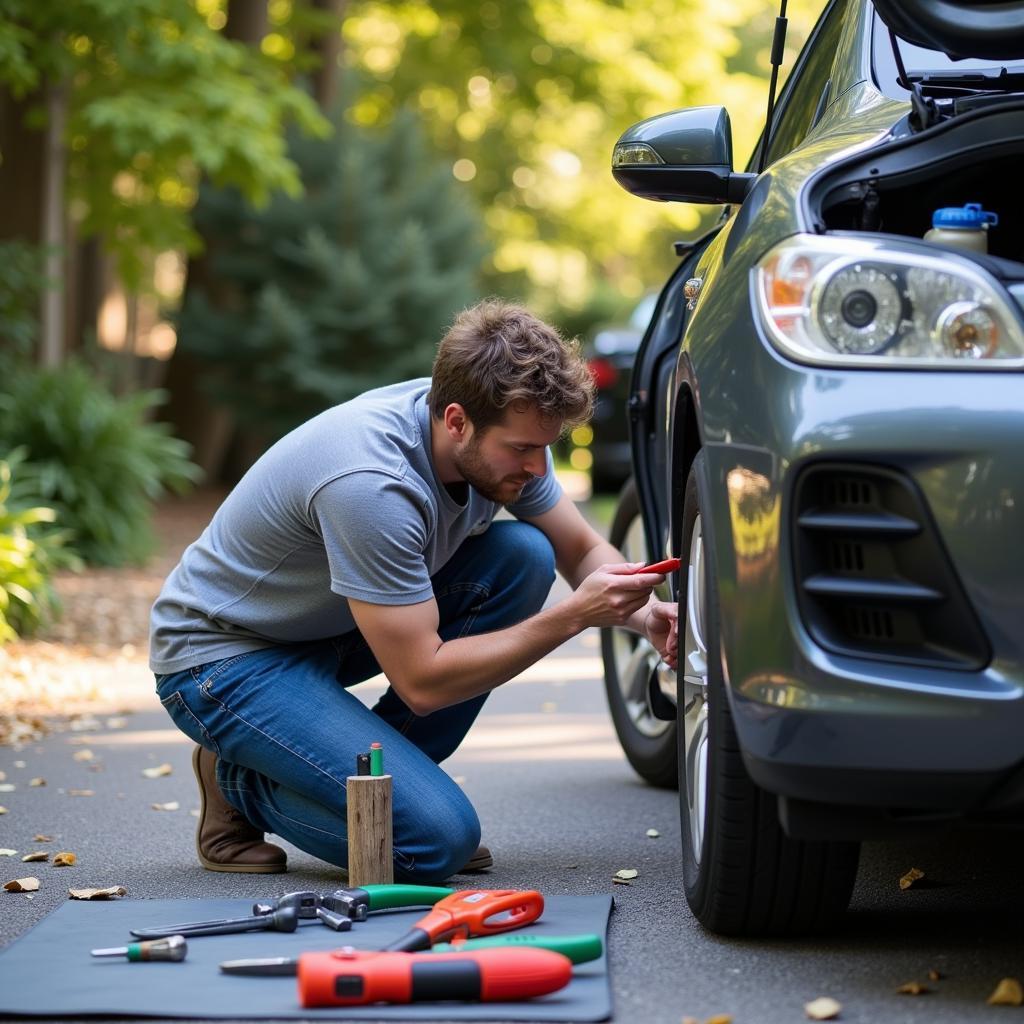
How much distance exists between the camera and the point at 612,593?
355 cm

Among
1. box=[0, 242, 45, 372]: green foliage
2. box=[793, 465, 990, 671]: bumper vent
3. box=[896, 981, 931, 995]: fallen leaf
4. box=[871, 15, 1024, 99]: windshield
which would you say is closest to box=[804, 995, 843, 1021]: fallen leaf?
box=[896, 981, 931, 995]: fallen leaf

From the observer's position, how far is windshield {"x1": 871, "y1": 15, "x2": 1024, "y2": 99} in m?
3.46

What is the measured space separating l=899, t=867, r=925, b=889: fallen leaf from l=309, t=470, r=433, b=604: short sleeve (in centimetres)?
118

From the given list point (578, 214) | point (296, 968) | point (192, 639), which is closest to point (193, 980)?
point (296, 968)

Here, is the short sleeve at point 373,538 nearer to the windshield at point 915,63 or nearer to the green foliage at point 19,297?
the windshield at point 915,63

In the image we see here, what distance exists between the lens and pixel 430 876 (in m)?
3.74

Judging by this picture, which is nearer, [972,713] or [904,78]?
[972,713]

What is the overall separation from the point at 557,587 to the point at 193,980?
7.72m

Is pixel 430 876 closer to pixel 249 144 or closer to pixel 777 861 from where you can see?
pixel 777 861

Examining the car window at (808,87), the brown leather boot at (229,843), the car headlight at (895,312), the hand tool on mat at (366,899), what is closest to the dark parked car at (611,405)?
the car window at (808,87)

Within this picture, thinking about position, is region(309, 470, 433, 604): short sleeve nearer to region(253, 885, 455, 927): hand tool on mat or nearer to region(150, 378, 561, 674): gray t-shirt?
region(150, 378, 561, 674): gray t-shirt

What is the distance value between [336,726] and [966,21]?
1.93 meters

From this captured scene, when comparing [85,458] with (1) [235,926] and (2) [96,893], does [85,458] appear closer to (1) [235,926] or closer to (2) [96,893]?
(2) [96,893]

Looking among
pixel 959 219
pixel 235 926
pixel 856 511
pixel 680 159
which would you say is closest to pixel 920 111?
pixel 959 219
